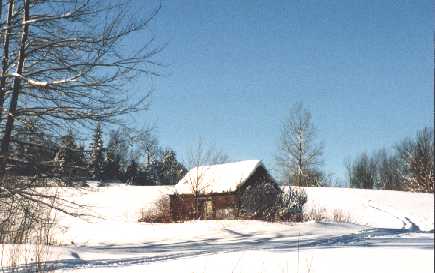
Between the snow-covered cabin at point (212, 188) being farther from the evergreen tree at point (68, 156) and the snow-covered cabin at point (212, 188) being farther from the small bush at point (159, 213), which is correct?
the evergreen tree at point (68, 156)

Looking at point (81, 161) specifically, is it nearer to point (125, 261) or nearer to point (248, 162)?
point (125, 261)

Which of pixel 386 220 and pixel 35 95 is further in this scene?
pixel 386 220

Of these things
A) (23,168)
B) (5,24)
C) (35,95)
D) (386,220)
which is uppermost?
(5,24)

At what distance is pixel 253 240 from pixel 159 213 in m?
13.7

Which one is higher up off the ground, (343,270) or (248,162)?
(248,162)

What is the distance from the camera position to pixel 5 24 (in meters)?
8.34

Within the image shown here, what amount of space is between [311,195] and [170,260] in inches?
1012

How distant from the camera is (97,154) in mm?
8727

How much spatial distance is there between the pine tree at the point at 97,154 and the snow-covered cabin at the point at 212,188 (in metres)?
12.9

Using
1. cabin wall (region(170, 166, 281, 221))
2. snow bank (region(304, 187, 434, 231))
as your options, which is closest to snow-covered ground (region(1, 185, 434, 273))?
snow bank (region(304, 187, 434, 231))

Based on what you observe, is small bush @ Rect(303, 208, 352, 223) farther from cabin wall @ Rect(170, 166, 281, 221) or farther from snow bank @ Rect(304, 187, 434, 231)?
snow bank @ Rect(304, 187, 434, 231)

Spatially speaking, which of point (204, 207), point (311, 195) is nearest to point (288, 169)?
point (311, 195)

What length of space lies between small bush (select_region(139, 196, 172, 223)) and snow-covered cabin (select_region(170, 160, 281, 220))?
0.39m

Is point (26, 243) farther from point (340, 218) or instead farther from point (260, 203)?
point (340, 218)
